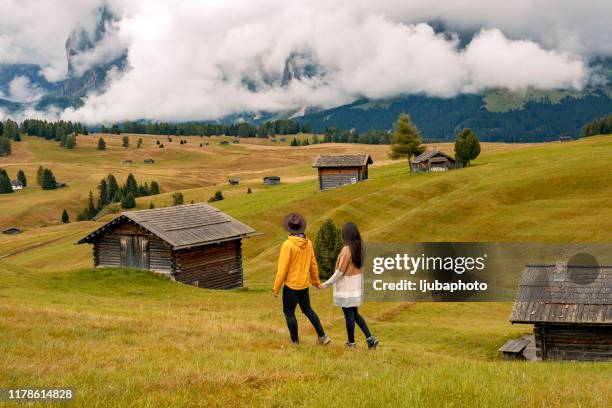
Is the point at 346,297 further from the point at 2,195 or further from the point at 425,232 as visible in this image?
the point at 2,195

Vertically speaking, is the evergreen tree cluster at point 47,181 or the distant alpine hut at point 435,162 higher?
the distant alpine hut at point 435,162

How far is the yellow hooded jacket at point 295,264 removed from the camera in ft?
41.8

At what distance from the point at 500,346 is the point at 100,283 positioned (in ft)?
79.8

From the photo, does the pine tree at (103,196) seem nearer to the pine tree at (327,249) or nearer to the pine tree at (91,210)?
the pine tree at (91,210)

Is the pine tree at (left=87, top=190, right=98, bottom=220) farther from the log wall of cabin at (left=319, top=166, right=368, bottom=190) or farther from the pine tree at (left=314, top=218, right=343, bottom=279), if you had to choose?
the pine tree at (left=314, top=218, right=343, bottom=279)

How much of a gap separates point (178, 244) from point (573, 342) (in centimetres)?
2577

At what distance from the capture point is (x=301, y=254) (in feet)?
42.3

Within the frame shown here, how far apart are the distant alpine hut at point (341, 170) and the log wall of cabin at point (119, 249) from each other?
A: 186 feet

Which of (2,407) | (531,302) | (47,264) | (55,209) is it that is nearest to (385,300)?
(531,302)

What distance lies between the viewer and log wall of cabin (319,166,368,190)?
100750mm

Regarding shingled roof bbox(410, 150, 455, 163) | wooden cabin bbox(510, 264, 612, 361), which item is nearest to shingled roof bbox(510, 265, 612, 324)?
wooden cabin bbox(510, 264, 612, 361)

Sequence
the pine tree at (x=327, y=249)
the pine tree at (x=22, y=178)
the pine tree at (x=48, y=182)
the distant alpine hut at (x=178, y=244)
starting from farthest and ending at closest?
the pine tree at (x=22, y=178), the pine tree at (x=48, y=182), the pine tree at (x=327, y=249), the distant alpine hut at (x=178, y=244)

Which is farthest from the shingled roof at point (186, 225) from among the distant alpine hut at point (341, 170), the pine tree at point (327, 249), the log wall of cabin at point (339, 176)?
the log wall of cabin at point (339, 176)

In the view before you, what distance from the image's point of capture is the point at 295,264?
12.9m
